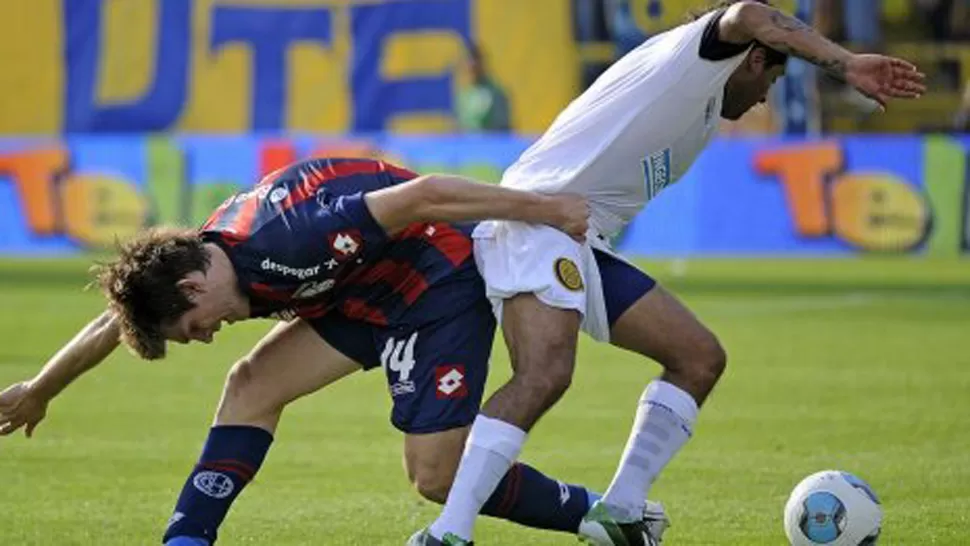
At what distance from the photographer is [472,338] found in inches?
325

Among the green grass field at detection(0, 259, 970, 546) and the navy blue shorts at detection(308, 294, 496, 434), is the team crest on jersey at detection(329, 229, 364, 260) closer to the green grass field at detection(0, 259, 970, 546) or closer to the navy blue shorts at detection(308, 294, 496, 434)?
the navy blue shorts at detection(308, 294, 496, 434)

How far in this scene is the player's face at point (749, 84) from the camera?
327 inches

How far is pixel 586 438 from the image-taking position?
12.6 meters

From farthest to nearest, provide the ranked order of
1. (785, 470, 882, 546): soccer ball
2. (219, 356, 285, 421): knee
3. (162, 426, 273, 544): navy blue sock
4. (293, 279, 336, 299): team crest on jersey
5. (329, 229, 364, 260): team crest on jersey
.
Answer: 1. (785, 470, 882, 546): soccer ball
2. (219, 356, 285, 421): knee
3. (162, 426, 273, 544): navy blue sock
4. (293, 279, 336, 299): team crest on jersey
5. (329, 229, 364, 260): team crest on jersey

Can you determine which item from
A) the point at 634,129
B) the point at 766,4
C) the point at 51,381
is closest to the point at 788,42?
the point at 766,4

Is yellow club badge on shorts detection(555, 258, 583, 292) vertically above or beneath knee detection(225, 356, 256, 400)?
above

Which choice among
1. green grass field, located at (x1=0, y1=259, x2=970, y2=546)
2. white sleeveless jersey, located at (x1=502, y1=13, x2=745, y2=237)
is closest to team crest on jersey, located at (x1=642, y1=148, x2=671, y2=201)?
white sleeveless jersey, located at (x1=502, y1=13, x2=745, y2=237)

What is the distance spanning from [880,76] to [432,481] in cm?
211

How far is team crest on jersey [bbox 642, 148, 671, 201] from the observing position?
8414mm

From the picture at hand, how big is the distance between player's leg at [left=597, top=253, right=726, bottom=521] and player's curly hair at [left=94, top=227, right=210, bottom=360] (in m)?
1.57

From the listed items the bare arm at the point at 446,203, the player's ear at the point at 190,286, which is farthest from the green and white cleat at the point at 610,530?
the player's ear at the point at 190,286

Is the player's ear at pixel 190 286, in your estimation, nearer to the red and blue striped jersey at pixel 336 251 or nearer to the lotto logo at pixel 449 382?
the red and blue striped jersey at pixel 336 251

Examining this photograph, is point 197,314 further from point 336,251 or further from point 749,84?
point 749,84

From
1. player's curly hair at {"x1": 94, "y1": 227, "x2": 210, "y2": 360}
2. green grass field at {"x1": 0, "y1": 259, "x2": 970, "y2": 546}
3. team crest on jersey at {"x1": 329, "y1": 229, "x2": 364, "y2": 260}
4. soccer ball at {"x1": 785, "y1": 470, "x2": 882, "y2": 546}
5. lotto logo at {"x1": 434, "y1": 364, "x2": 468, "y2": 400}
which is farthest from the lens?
green grass field at {"x1": 0, "y1": 259, "x2": 970, "y2": 546}
